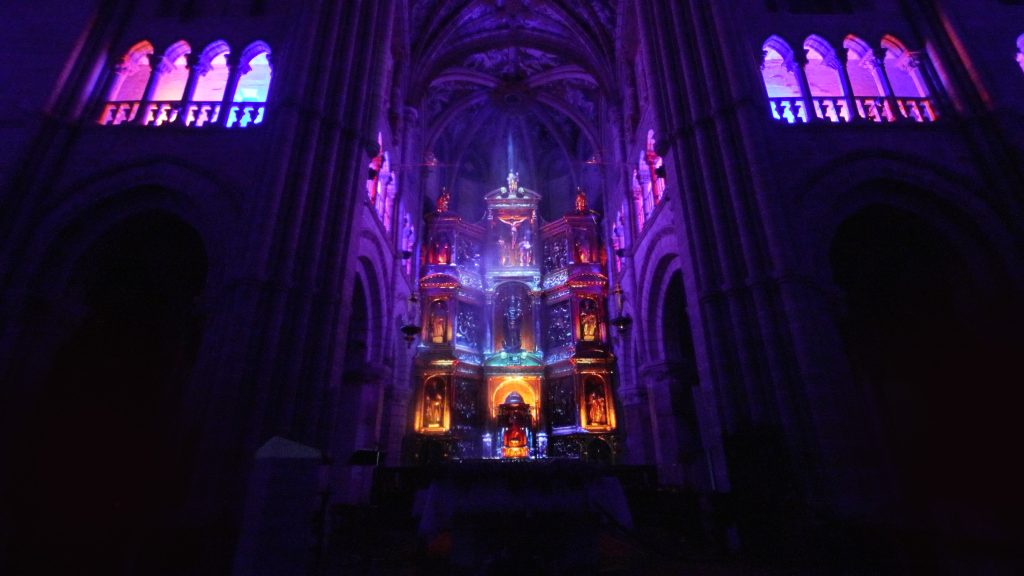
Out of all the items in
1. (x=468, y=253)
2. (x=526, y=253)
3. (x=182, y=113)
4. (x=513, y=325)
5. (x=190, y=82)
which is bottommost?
(x=513, y=325)

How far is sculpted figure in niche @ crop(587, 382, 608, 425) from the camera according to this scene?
1889cm

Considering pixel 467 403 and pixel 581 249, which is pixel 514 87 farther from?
pixel 467 403

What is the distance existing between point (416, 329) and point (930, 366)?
10912 mm

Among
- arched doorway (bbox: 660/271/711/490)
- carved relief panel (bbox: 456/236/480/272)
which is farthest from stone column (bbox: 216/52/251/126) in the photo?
carved relief panel (bbox: 456/236/480/272)

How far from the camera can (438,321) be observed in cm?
2064

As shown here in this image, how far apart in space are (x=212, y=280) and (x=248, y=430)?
116 inches

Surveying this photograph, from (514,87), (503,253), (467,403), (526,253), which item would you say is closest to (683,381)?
(467,403)

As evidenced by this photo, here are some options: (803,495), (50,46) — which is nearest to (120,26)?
(50,46)

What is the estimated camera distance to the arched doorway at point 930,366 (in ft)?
14.4

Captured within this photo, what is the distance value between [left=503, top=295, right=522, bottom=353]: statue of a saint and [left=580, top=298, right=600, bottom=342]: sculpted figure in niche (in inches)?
120

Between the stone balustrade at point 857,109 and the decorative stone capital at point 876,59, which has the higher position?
the decorative stone capital at point 876,59

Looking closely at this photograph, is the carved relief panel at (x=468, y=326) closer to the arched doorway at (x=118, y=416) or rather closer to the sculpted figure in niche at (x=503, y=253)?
the sculpted figure in niche at (x=503, y=253)

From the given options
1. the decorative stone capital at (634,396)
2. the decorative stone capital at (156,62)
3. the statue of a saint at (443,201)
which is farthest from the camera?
the statue of a saint at (443,201)

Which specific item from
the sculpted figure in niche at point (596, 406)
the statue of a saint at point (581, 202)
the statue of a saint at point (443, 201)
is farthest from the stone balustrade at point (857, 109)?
the statue of a saint at point (443, 201)
